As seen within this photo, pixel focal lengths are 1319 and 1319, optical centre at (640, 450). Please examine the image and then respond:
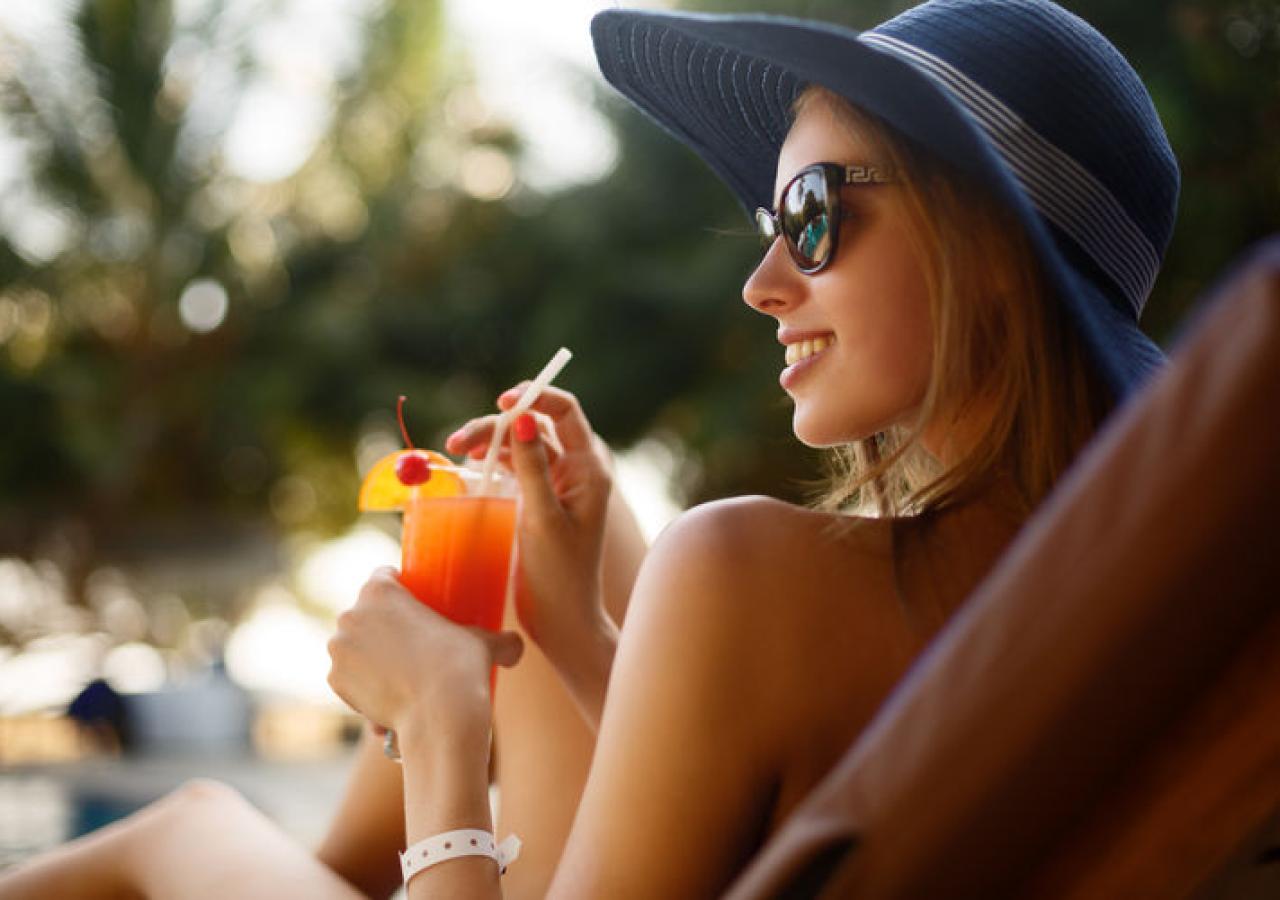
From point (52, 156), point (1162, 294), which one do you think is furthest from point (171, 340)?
point (1162, 294)

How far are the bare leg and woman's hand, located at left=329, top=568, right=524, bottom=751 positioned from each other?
0.34 meters

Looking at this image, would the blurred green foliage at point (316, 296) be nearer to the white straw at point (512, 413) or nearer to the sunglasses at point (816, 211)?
the white straw at point (512, 413)

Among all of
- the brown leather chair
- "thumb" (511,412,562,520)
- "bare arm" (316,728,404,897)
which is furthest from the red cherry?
the brown leather chair

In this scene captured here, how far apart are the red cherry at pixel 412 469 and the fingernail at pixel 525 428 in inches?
5.7

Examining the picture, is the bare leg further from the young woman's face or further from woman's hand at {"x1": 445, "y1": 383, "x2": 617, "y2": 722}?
the young woman's face

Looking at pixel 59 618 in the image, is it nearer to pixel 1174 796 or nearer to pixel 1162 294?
pixel 1162 294

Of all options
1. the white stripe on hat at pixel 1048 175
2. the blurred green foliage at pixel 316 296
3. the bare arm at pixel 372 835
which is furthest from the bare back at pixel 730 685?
the blurred green foliage at pixel 316 296

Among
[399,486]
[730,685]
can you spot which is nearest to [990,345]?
[730,685]

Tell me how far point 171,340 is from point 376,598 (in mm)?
18437

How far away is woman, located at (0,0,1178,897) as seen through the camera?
1156mm

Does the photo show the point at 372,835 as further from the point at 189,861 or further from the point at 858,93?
the point at 858,93

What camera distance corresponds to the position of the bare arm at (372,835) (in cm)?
202

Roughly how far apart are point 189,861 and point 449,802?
2.09 ft

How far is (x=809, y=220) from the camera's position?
1504 millimetres
